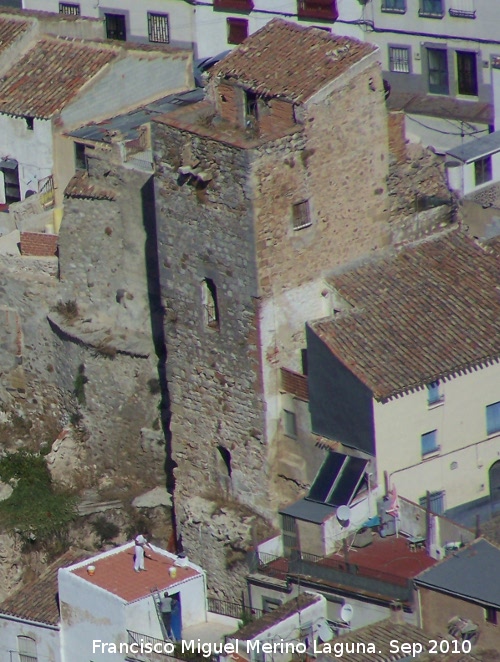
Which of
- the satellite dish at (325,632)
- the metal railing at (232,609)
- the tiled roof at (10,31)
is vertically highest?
the tiled roof at (10,31)

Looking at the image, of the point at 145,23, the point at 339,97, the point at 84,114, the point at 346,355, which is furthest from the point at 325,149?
the point at 145,23

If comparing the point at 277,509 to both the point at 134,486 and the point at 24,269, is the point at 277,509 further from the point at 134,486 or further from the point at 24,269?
the point at 24,269

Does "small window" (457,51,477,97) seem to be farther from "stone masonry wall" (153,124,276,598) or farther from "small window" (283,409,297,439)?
"small window" (283,409,297,439)

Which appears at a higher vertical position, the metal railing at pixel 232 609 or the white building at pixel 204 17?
the white building at pixel 204 17

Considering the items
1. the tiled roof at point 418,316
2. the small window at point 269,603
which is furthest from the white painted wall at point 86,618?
the tiled roof at point 418,316

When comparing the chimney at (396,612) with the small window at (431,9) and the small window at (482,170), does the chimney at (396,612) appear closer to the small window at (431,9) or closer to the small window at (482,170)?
the small window at (482,170)

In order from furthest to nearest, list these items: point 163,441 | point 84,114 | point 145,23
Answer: point 145,23
point 84,114
point 163,441

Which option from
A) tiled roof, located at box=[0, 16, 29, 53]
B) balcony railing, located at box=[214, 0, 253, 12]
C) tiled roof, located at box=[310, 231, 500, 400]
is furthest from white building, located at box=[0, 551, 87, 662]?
balcony railing, located at box=[214, 0, 253, 12]
